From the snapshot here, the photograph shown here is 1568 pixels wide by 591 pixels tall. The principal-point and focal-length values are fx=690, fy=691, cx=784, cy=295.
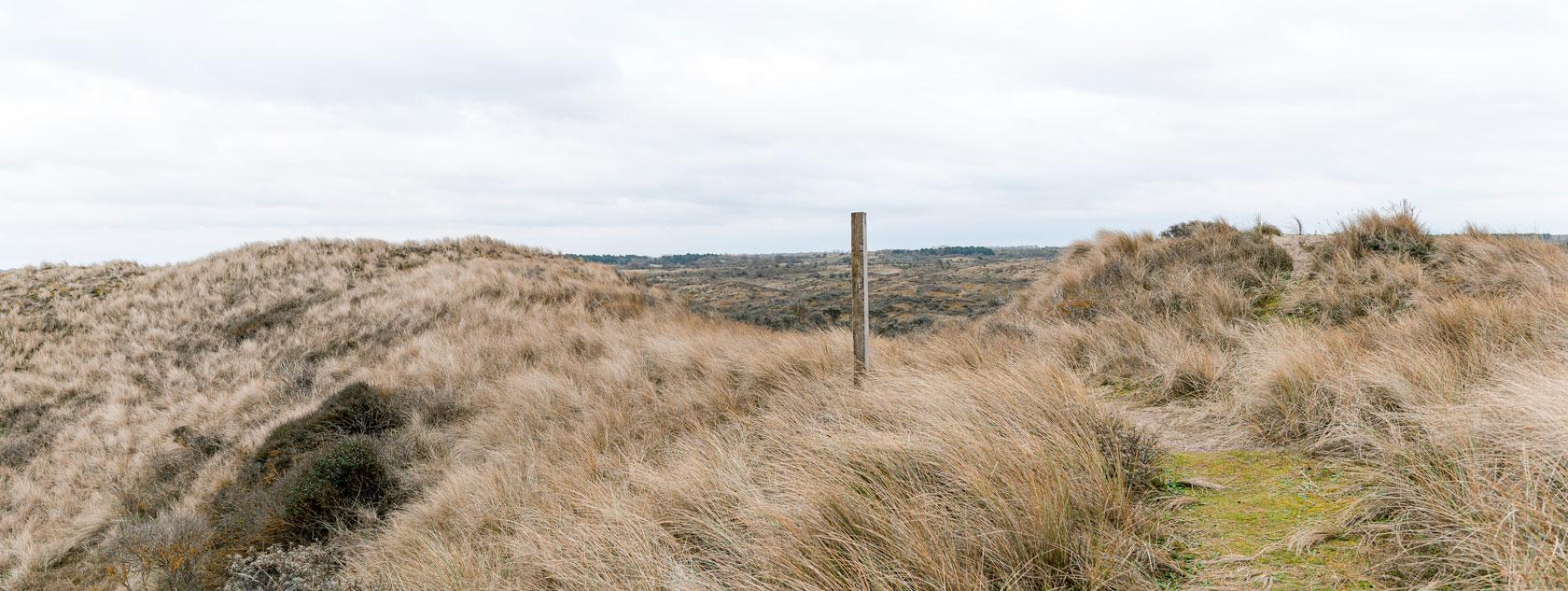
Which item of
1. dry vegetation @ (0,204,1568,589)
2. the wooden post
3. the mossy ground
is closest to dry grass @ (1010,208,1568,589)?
dry vegetation @ (0,204,1568,589)

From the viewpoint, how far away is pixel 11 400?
13320mm

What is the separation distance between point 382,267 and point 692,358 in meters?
14.2

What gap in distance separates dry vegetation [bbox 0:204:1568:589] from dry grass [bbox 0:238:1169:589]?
1.3 inches

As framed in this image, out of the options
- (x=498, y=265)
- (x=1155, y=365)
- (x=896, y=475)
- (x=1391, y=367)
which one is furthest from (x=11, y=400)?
(x=1391, y=367)

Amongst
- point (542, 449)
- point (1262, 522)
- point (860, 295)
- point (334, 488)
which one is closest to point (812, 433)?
point (860, 295)

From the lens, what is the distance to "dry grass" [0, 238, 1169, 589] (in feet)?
10.7

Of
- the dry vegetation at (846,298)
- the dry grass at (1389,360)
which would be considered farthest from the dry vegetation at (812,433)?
the dry vegetation at (846,298)

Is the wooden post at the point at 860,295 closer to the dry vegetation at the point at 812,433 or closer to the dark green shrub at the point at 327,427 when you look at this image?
the dry vegetation at the point at 812,433

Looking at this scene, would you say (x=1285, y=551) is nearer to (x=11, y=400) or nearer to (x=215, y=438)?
(x=215, y=438)

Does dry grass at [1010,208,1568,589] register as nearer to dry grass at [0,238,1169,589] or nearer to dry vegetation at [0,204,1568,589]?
dry vegetation at [0,204,1568,589]

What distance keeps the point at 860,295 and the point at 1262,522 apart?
12.2ft

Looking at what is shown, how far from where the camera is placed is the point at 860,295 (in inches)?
253

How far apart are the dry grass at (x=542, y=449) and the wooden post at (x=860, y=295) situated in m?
0.36

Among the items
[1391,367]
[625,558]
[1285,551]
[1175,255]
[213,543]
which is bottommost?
[213,543]
